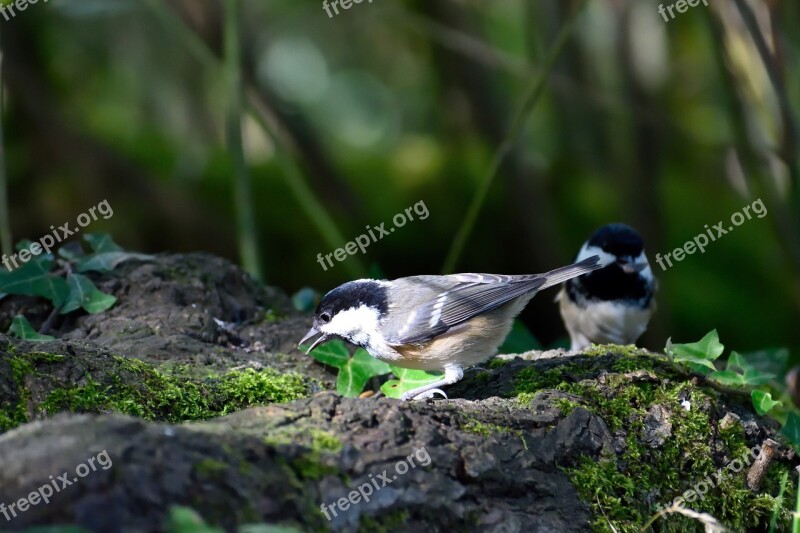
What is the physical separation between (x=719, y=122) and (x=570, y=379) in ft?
21.9

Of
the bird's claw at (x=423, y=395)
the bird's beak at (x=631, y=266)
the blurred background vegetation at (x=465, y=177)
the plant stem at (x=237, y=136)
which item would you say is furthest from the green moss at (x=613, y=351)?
the blurred background vegetation at (x=465, y=177)

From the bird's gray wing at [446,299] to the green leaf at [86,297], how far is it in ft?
3.20

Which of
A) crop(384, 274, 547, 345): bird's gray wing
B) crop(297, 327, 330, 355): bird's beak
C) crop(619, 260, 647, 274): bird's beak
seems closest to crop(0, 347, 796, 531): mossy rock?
crop(384, 274, 547, 345): bird's gray wing

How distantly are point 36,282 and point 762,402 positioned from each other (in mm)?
2339

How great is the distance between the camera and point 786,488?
240cm

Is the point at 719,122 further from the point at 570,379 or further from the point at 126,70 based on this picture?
the point at 570,379

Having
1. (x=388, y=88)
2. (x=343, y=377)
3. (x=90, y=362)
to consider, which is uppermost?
(x=388, y=88)

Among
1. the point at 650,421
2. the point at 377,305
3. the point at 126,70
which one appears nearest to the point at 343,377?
the point at 377,305

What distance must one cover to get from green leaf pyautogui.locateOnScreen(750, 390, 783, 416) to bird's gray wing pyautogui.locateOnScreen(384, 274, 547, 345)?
764 mm

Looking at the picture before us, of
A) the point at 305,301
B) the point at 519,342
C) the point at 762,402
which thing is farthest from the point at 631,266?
the point at 305,301

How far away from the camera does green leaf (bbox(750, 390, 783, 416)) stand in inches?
95.8

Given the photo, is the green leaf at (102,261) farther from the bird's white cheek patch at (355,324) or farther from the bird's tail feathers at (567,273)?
the bird's tail feathers at (567,273)
